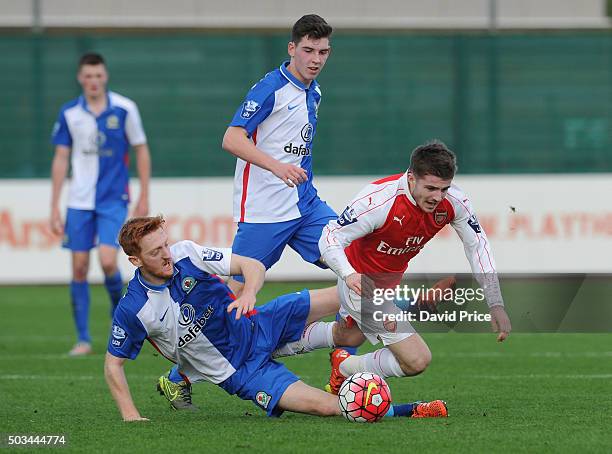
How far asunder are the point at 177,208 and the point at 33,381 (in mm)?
6902

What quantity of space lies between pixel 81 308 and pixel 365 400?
4507 millimetres

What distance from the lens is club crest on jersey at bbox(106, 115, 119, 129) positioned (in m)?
11.1

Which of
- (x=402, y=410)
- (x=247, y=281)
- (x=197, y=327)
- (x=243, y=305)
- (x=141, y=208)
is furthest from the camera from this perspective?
(x=141, y=208)

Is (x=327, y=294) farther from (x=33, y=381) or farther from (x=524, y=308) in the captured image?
(x=33, y=381)

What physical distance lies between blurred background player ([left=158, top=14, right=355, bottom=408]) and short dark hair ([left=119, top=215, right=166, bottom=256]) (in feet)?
4.57

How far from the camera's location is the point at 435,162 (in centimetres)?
678

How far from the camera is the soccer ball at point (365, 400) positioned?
6.79 meters

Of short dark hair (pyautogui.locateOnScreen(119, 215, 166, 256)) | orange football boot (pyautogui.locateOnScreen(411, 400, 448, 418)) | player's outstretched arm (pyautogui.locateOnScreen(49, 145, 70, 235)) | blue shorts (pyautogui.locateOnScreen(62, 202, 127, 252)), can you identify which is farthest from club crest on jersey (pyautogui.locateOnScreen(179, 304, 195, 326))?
player's outstretched arm (pyautogui.locateOnScreen(49, 145, 70, 235))

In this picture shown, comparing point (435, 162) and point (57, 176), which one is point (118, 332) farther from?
point (57, 176)

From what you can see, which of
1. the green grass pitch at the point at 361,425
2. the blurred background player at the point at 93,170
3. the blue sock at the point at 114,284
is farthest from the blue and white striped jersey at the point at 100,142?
the green grass pitch at the point at 361,425

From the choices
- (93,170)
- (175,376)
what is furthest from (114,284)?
(175,376)

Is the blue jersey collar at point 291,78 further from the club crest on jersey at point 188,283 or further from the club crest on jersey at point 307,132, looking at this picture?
the club crest on jersey at point 188,283

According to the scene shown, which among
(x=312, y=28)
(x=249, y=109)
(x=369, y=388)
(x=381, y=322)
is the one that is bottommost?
(x=369, y=388)

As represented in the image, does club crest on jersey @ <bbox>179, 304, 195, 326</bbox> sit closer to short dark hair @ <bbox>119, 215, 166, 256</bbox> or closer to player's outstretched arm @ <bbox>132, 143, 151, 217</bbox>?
short dark hair @ <bbox>119, 215, 166, 256</bbox>
